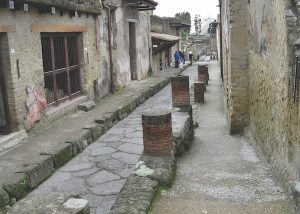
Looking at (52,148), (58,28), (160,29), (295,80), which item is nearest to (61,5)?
(58,28)

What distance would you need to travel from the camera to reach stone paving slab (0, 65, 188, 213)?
5.23 meters

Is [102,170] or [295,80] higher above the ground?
[295,80]

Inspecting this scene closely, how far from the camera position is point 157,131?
17.1 ft

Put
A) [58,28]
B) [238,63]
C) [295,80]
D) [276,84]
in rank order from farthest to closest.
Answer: [58,28]
[238,63]
[276,84]
[295,80]

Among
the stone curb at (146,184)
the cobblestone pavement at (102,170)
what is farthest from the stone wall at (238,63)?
the stone curb at (146,184)

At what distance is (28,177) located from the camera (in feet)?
17.6

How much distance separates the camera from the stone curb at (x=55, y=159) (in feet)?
16.3

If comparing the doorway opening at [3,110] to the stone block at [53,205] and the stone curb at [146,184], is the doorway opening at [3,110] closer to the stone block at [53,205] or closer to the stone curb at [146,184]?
the stone curb at [146,184]

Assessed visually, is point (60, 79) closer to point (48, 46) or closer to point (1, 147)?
point (48, 46)

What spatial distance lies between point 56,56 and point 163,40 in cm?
1194

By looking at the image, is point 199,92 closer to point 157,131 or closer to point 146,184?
point 157,131

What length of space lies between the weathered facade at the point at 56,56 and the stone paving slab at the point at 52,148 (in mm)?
427

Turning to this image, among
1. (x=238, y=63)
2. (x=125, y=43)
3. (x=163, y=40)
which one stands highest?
(x=163, y=40)

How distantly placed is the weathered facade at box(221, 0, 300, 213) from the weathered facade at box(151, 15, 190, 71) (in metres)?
12.3
